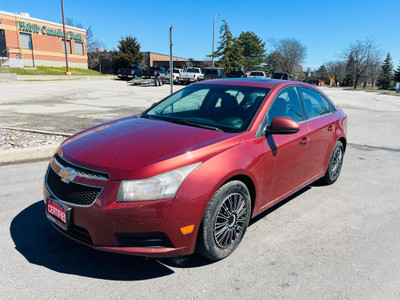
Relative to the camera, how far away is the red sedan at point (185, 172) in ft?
7.91

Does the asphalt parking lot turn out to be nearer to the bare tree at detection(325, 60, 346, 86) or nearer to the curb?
the curb

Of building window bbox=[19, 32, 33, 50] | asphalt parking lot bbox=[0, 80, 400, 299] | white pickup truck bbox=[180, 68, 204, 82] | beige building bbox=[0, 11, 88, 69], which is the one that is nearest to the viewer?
asphalt parking lot bbox=[0, 80, 400, 299]

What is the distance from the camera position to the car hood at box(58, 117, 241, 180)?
8.11ft

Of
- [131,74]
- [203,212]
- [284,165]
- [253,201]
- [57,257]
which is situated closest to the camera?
[203,212]

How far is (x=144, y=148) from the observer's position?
2.73 metres

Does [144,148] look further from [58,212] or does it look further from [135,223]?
[58,212]

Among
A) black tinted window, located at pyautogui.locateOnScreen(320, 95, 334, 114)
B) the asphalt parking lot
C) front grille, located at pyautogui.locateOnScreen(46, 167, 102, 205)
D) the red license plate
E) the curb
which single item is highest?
black tinted window, located at pyautogui.locateOnScreen(320, 95, 334, 114)

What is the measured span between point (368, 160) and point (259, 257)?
494cm

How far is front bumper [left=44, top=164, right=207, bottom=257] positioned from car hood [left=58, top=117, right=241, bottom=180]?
0.60 feet

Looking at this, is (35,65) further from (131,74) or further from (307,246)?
(307,246)

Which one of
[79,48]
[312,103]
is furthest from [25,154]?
[79,48]

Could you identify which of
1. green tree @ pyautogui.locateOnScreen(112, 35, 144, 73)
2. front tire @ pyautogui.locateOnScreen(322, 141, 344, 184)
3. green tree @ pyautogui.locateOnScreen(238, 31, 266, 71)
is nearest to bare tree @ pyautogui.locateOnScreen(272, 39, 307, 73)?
green tree @ pyautogui.locateOnScreen(238, 31, 266, 71)

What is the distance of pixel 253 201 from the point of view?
3.21 m

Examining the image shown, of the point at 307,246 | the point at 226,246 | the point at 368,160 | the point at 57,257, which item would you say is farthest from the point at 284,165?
the point at 368,160
